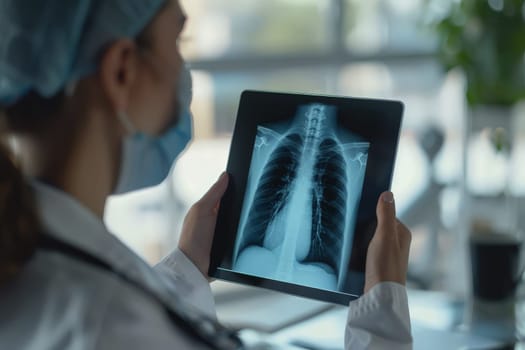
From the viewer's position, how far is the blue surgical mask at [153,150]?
36.3 inches

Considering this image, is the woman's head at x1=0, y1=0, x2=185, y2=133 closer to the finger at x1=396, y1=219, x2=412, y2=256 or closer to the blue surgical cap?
the blue surgical cap

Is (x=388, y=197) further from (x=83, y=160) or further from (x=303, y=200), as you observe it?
(x=83, y=160)

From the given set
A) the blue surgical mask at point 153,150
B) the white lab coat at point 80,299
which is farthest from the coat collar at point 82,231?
the blue surgical mask at point 153,150

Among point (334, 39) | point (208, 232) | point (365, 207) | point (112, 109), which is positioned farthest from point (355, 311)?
→ point (334, 39)

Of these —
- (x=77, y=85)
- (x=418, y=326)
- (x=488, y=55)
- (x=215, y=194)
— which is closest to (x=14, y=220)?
(x=77, y=85)

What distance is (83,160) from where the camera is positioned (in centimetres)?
86

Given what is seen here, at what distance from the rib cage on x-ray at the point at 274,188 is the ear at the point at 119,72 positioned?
1.27 feet

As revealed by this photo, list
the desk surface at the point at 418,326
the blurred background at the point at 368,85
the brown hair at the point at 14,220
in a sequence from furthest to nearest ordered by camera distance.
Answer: the blurred background at the point at 368,85 → the desk surface at the point at 418,326 → the brown hair at the point at 14,220

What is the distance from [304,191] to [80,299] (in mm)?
528

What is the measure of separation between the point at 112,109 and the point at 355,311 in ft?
1.61

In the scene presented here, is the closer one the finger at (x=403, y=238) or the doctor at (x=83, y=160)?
the doctor at (x=83, y=160)

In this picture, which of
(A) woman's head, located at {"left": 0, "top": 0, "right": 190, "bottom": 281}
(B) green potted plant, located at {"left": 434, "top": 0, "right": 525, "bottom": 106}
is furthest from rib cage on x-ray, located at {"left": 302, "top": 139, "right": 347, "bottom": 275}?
(B) green potted plant, located at {"left": 434, "top": 0, "right": 525, "bottom": 106}

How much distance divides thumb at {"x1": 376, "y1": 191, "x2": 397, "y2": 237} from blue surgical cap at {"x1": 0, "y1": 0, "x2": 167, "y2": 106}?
1.62 ft

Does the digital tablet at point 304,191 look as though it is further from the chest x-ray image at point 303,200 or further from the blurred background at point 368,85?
the blurred background at point 368,85
